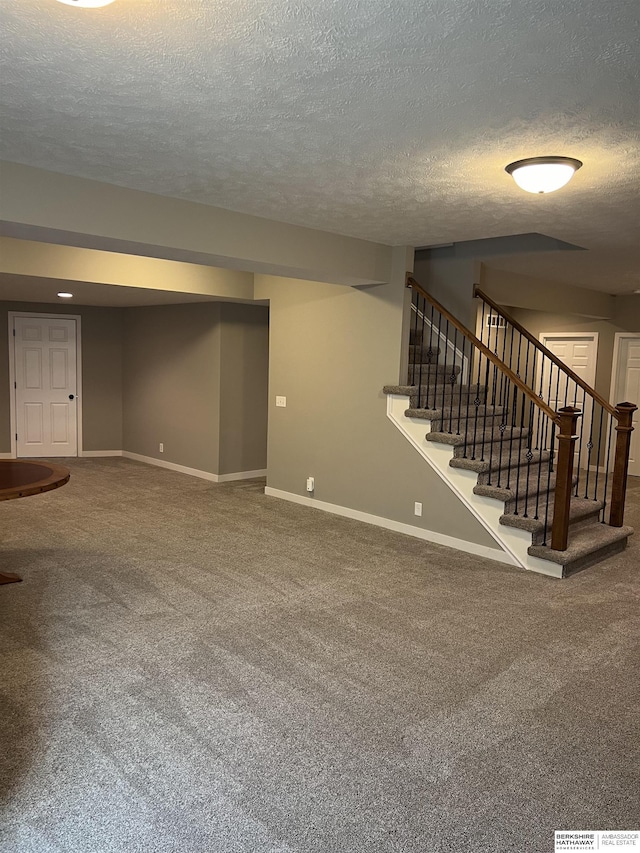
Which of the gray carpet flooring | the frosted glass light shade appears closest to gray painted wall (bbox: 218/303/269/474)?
the gray carpet flooring

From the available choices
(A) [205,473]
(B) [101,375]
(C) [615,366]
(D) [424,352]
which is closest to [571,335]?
(C) [615,366]

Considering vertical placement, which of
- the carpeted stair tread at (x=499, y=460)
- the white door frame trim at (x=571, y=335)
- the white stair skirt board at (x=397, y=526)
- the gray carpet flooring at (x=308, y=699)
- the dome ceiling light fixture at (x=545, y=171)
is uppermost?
the dome ceiling light fixture at (x=545, y=171)

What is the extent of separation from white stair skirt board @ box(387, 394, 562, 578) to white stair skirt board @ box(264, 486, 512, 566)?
0.39 feet

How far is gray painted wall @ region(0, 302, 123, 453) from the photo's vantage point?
8.80 m

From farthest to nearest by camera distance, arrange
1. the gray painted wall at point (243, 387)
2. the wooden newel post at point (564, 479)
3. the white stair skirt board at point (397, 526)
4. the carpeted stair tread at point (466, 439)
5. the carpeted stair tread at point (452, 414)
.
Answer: the gray painted wall at point (243, 387)
the carpeted stair tread at point (452, 414)
the carpeted stair tread at point (466, 439)
the white stair skirt board at point (397, 526)
the wooden newel post at point (564, 479)

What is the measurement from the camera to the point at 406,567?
184 inches

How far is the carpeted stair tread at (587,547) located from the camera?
4.55 metres

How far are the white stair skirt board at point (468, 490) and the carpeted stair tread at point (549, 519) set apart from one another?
6cm

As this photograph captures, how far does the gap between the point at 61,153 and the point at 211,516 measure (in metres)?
3.58


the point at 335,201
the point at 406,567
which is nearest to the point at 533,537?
the point at 406,567

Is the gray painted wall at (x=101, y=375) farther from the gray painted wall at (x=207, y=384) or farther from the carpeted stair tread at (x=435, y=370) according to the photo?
the carpeted stair tread at (x=435, y=370)

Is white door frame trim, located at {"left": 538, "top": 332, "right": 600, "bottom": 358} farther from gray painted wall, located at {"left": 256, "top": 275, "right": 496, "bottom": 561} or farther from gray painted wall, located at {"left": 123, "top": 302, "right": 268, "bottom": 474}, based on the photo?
gray painted wall, located at {"left": 256, "top": 275, "right": 496, "bottom": 561}

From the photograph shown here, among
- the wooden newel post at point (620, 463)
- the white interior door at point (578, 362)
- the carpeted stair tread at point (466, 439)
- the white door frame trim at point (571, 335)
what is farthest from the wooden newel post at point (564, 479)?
the white door frame trim at point (571, 335)

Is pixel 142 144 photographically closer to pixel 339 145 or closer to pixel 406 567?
pixel 339 145
